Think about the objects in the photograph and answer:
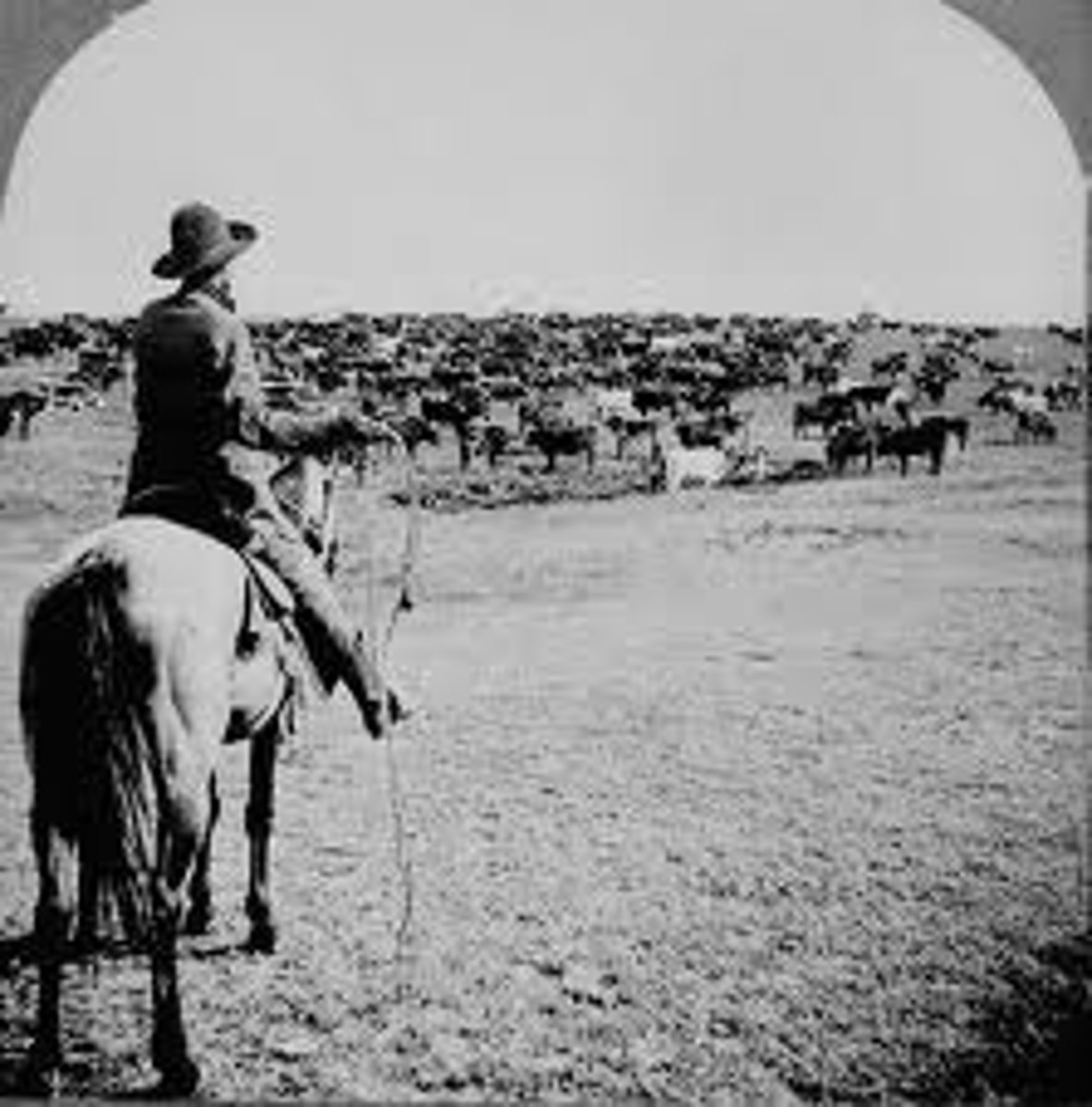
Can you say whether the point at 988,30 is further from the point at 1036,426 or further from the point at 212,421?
the point at 1036,426

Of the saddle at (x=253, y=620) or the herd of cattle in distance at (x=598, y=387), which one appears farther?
the herd of cattle in distance at (x=598, y=387)

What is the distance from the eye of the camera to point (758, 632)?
41.9 ft

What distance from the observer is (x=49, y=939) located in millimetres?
4836

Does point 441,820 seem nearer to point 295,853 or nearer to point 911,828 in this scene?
point 295,853

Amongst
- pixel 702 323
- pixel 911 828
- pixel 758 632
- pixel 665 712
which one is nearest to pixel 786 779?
pixel 911 828

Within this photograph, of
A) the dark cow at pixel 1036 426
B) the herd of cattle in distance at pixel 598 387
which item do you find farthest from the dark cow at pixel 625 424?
the dark cow at pixel 1036 426

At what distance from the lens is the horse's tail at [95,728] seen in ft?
15.7

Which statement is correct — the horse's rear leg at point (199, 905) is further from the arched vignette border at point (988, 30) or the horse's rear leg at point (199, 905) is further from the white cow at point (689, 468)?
the white cow at point (689, 468)

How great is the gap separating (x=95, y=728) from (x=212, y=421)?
1372mm

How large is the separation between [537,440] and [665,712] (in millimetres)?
17393

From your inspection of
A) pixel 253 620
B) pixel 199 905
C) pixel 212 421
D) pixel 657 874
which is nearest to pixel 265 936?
pixel 199 905

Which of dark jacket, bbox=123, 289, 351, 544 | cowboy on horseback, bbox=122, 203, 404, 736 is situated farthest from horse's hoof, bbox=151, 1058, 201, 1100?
dark jacket, bbox=123, 289, 351, 544

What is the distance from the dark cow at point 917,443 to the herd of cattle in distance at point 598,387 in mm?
31

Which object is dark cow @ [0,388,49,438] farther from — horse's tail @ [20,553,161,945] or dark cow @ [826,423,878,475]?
horse's tail @ [20,553,161,945]
